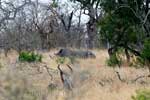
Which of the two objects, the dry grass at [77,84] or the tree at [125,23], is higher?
the tree at [125,23]

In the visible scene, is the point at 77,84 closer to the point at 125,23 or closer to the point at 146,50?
the point at 146,50

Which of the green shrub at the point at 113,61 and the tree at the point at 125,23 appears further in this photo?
the green shrub at the point at 113,61

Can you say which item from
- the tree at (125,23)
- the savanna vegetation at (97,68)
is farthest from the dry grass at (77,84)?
the tree at (125,23)

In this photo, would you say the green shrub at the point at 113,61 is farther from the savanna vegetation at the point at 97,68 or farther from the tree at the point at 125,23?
the tree at the point at 125,23

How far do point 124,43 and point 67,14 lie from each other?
33.0 m

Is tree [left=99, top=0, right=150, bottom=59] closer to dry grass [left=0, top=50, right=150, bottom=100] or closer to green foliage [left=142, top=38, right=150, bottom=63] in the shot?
green foliage [left=142, top=38, right=150, bottom=63]

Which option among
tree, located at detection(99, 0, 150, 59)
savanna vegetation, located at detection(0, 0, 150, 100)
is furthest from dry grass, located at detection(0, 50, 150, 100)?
tree, located at detection(99, 0, 150, 59)

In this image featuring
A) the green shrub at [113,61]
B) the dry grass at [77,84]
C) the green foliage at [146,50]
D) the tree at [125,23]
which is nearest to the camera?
the dry grass at [77,84]

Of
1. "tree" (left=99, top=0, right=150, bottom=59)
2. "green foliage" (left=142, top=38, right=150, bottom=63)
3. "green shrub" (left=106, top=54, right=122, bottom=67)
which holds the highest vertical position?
"tree" (left=99, top=0, right=150, bottom=59)

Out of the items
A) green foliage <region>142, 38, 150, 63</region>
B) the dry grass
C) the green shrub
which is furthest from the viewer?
the green shrub

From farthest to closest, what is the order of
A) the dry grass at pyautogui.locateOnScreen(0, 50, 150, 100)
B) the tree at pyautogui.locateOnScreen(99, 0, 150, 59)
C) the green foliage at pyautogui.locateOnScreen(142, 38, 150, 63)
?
1. the tree at pyautogui.locateOnScreen(99, 0, 150, 59)
2. the green foliage at pyautogui.locateOnScreen(142, 38, 150, 63)
3. the dry grass at pyautogui.locateOnScreen(0, 50, 150, 100)

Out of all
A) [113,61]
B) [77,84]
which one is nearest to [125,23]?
[113,61]

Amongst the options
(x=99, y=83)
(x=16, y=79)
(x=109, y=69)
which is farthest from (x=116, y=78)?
(x=16, y=79)

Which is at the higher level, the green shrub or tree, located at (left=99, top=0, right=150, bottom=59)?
tree, located at (left=99, top=0, right=150, bottom=59)
